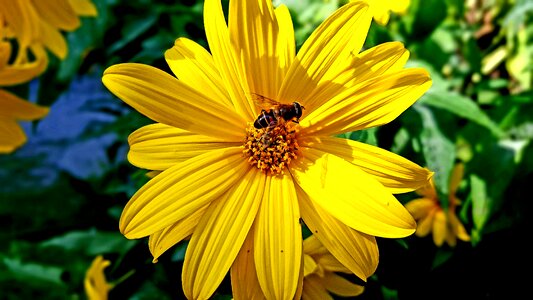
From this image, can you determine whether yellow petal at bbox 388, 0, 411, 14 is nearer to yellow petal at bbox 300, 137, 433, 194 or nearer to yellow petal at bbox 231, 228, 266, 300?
yellow petal at bbox 300, 137, 433, 194

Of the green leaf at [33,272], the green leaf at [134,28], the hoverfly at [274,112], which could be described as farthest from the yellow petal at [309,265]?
the green leaf at [33,272]

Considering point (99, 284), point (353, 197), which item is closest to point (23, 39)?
point (99, 284)

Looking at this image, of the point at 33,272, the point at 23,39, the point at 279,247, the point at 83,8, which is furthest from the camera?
the point at 33,272

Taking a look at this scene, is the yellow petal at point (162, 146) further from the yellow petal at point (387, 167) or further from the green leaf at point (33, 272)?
the green leaf at point (33, 272)

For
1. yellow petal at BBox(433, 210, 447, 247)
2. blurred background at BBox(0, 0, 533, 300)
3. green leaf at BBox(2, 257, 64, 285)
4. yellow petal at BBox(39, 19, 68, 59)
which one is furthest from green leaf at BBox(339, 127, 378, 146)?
green leaf at BBox(2, 257, 64, 285)

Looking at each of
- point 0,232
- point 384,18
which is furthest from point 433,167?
point 0,232

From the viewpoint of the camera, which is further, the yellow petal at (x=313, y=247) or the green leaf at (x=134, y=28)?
the green leaf at (x=134, y=28)

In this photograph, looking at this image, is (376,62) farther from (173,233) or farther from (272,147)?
(173,233)
